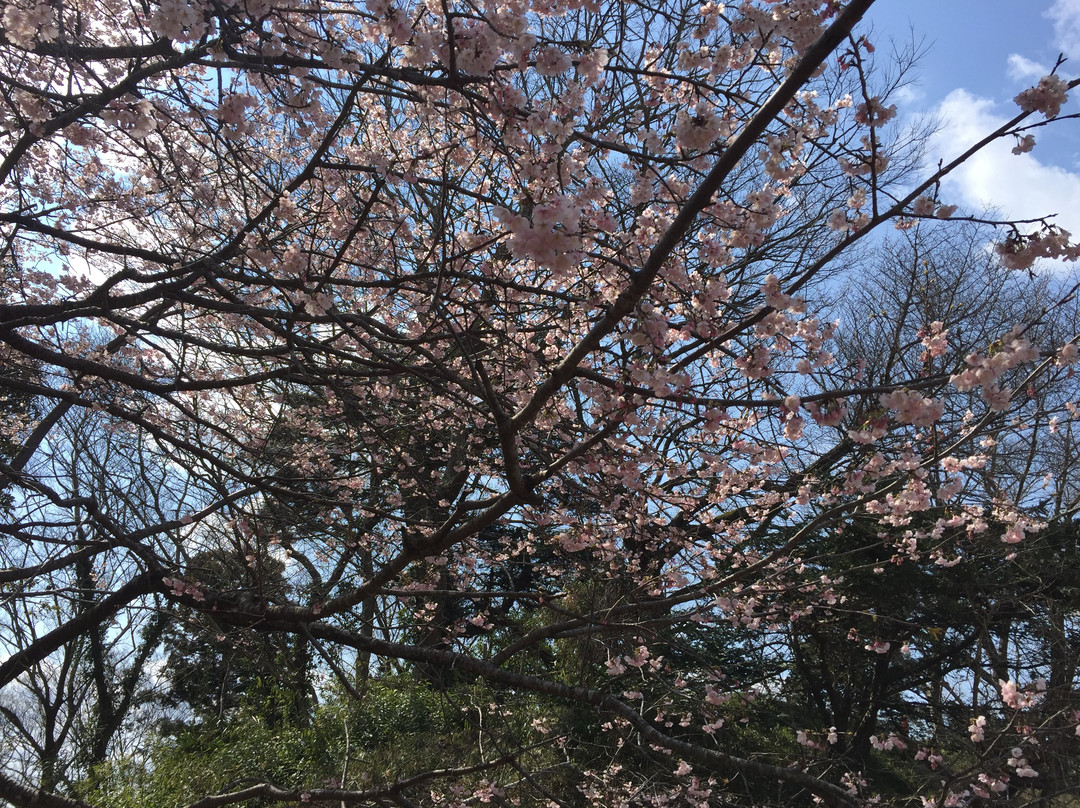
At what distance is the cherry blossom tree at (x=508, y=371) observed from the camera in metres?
2.32

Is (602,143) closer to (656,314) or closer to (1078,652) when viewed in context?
(656,314)

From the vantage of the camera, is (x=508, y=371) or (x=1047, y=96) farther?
(x=508, y=371)

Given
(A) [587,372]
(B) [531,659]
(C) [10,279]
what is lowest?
(B) [531,659]

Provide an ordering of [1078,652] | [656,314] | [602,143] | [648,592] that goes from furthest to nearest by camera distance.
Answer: [1078,652], [648,592], [656,314], [602,143]

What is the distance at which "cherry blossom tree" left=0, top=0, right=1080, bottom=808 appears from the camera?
232cm

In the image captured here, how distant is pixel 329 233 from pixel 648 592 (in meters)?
3.57

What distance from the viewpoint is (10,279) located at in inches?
187

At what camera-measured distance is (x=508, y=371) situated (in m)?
3.91

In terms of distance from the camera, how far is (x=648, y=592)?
5.47m

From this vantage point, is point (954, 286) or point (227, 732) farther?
point (954, 286)

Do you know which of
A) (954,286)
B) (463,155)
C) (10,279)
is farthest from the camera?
(954,286)

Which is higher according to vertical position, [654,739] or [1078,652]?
[654,739]

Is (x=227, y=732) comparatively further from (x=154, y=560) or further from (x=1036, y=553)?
(x=1036, y=553)

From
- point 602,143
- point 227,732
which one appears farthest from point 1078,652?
point 227,732
